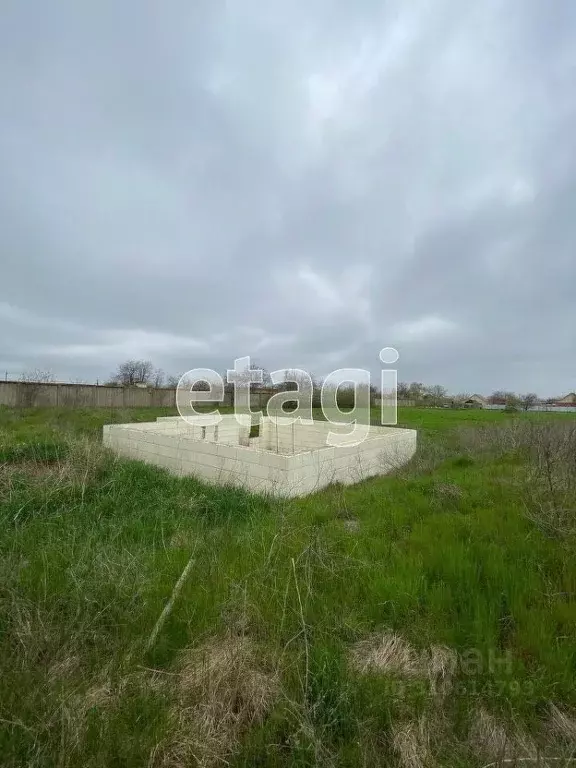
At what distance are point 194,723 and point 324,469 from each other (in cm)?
435

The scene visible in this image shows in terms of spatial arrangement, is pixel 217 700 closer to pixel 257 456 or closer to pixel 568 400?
pixel 257 456

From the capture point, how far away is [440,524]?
148 inches

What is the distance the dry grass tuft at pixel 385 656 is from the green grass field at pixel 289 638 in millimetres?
10

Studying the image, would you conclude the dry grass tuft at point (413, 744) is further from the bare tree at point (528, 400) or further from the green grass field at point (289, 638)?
the bare tree at point (528, 400)

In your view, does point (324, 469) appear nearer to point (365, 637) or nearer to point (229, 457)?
point (229, 457)

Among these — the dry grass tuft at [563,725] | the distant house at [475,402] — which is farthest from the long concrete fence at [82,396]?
the distant house at [475,402]

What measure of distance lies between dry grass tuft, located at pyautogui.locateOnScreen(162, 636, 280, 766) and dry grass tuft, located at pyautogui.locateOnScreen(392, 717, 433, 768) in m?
0.54

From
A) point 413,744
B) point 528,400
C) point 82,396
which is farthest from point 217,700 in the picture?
point 528,400

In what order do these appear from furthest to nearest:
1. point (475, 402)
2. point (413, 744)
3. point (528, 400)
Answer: point (475, 402) → point (528, 400) → point (413, 744)

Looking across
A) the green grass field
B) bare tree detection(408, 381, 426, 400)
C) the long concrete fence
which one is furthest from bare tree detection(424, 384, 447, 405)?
the green grass field

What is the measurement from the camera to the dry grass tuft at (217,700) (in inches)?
57.8

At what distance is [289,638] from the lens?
6.97 ft

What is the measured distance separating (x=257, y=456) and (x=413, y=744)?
3995 mm

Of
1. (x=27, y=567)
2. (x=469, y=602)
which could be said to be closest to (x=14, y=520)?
(x=27, y=567)
